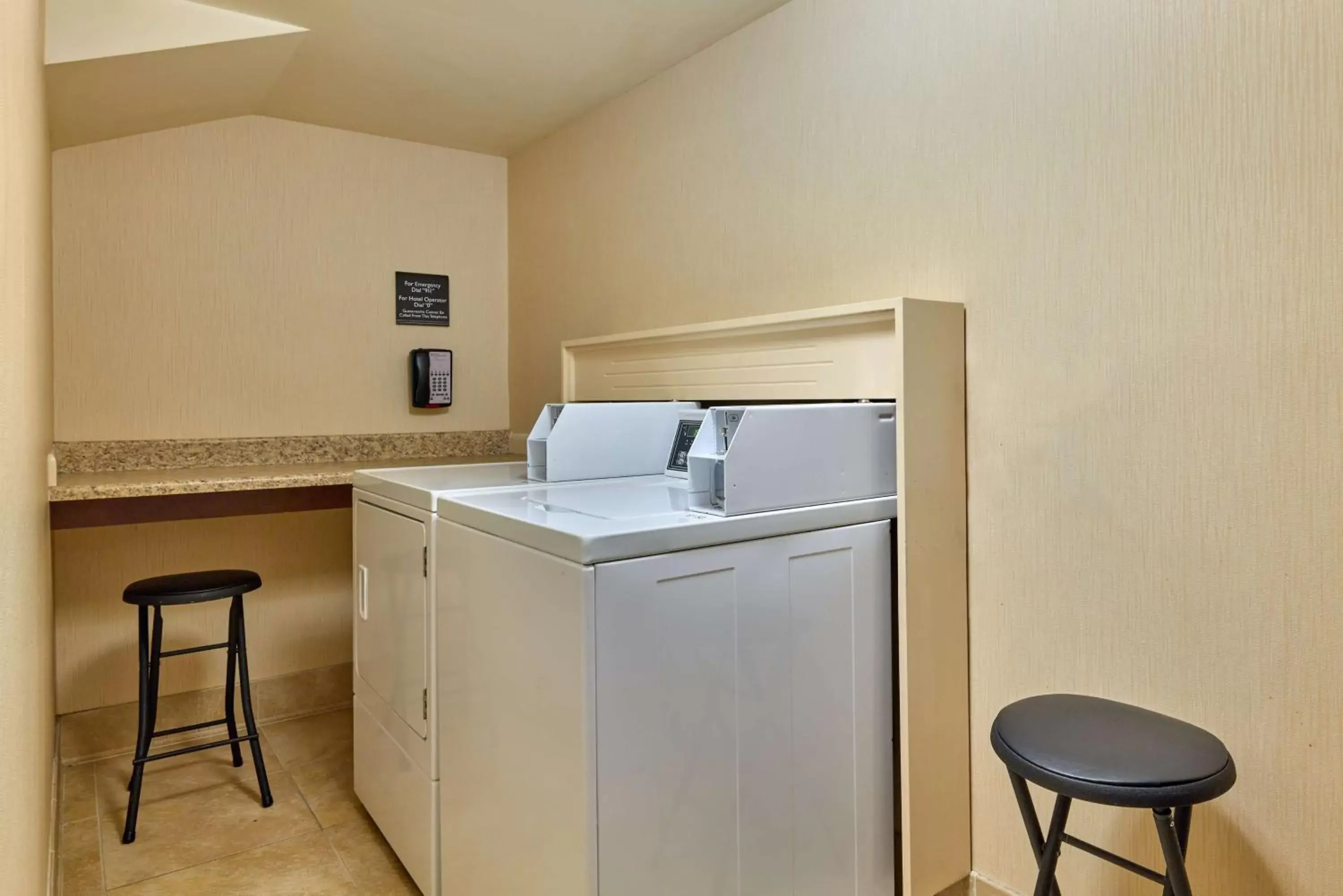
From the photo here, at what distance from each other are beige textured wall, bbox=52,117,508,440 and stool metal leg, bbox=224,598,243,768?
811 mm

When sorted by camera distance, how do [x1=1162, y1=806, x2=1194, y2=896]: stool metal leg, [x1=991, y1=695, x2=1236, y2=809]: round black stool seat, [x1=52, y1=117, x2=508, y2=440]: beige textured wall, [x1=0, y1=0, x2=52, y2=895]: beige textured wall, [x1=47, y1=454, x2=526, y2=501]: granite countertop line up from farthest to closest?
[x1=52, y1=117, x2=508, y2=440]: beige textured wall, [x1=47, y1=454, x2=526, y2=501]: granite countertop, [x1=1162, y1=806, x2=1194, y2=896]: stool metal leg, [x1=991, y1=695, x2=1236, y2=809]: round black stool seat, [x1=0, y1=0, x2=52, y2=895]: beige textured wall

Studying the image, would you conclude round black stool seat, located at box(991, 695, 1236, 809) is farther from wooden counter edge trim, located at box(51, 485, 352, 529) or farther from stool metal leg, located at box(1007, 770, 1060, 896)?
wooden counter edge trim, located at box(51, 485, 352, 529)

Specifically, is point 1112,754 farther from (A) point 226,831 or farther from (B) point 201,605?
(B) point 201,605

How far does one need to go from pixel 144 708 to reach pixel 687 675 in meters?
1.95

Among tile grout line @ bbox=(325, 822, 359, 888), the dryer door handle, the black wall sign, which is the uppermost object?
the black wall sign

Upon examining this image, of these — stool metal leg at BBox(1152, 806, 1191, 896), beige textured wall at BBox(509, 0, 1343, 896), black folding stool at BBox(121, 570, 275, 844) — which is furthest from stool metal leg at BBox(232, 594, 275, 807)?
stool metal leg at BBox(1152, 806, 1191, 896)

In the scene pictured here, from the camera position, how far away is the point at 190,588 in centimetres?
244

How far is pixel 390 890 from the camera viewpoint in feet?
→ 6.85

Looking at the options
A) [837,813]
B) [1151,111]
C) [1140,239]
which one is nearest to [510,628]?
[837,813]

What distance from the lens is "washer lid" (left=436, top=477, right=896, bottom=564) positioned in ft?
4.55

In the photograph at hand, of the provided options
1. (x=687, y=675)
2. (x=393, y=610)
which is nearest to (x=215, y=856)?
(x=393, y=610)

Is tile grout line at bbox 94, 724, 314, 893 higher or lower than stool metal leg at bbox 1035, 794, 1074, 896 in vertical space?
lower

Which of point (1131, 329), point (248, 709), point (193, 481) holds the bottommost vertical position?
point (248, 709)

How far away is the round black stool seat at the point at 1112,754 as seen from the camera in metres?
1.15
